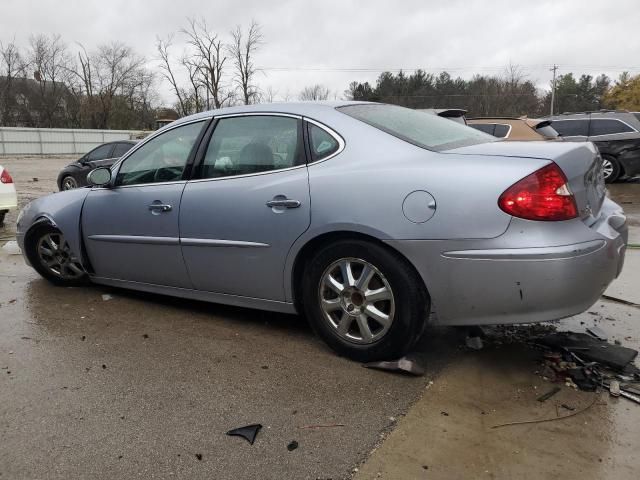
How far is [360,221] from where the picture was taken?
2953mm

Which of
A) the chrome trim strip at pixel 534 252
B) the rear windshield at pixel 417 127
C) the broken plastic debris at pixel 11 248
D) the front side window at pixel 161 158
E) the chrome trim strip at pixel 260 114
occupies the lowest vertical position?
the broken plastic debris at pixel 11 248

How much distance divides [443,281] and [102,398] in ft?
6.31

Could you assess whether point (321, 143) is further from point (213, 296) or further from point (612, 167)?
point (612, 167)

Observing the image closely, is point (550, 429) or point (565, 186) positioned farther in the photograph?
point (565, 186)

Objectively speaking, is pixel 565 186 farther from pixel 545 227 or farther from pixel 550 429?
pixel 550 429

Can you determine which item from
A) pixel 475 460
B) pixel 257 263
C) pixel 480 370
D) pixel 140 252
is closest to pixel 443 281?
pixel 480 370

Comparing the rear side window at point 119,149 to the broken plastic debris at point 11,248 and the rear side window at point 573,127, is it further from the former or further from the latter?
the rear side window at point 573,127

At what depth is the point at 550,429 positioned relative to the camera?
250cm

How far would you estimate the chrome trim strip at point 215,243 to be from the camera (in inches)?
134

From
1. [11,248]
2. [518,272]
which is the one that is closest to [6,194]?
[11,248]

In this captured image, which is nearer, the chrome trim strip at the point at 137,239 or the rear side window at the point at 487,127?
the chrome trim strip at the point at 137,239

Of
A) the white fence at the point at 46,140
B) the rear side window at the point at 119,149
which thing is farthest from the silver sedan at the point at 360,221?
the white fence at the point at 46,140

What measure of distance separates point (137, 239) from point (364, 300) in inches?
76.2

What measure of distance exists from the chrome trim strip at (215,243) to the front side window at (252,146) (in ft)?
1.49
